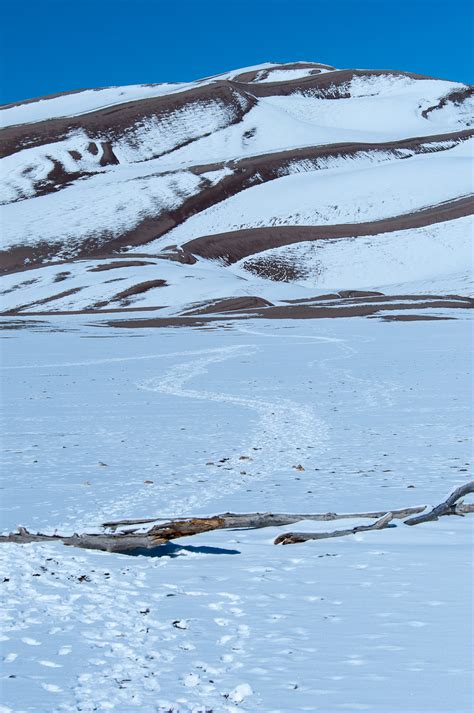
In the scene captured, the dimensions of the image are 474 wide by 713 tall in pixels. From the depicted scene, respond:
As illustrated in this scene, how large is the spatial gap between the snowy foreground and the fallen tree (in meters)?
0.11

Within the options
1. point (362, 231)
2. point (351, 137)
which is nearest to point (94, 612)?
point (362, 231)

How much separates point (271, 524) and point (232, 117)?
119 metres

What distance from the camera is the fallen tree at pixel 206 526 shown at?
707 centimetres

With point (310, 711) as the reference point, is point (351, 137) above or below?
above

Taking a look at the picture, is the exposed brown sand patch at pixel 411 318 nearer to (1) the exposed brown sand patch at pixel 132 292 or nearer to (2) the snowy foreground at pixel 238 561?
(1) the exposed brown sand patch at pixel 132 292

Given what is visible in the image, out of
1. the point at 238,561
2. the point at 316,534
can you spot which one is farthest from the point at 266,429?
the point at 238,561

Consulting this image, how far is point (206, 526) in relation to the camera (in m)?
7.51

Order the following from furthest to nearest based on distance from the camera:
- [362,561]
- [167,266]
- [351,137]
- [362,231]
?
1. [351,137]
2. [362,231]
3. [167,266]
4. [362,561]

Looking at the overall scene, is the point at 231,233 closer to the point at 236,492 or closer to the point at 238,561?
the point at 236,492

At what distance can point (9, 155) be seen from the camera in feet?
354

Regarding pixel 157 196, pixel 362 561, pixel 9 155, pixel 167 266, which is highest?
pixel 9 155

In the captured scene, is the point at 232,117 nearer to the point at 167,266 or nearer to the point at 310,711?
the point at 167,266

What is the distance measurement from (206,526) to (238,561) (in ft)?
2.77

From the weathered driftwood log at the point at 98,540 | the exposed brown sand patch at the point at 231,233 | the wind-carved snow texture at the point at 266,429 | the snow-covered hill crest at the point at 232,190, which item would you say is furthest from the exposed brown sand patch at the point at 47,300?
the weathered driftwood log at the point at 98,540
